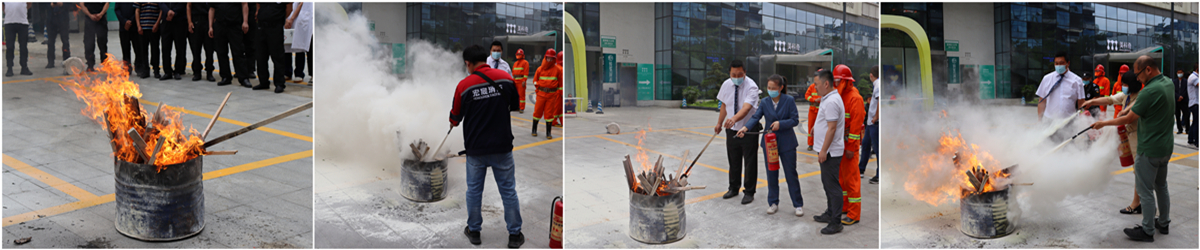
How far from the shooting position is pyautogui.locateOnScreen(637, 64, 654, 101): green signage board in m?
5.90

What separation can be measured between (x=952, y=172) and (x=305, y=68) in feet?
25.0

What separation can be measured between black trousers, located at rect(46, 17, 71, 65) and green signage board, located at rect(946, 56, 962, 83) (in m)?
9.19

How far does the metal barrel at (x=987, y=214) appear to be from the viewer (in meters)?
3.42

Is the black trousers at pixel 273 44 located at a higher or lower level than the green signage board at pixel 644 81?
higher

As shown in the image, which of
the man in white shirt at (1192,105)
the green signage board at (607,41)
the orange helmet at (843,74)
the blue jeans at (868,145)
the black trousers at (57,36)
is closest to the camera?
the orange helmet at (843,74)

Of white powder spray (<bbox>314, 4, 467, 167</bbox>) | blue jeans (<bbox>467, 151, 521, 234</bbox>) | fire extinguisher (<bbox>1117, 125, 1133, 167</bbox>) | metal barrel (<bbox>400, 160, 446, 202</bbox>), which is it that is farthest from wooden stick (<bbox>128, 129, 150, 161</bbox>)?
fire extinguisher (<bbox>1117, 125, 1133, 167</bbox>)

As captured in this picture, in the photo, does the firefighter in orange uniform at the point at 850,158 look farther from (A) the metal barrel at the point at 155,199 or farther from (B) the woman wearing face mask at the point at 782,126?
(A) the metal barrel at the point at 155,199

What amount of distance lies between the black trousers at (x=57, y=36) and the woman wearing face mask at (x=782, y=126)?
8.21 metres

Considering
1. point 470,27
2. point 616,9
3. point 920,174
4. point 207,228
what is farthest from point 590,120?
point 207,228

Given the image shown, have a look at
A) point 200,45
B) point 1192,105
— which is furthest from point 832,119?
point 200,45

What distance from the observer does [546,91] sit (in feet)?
20.8

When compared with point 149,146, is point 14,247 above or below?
below

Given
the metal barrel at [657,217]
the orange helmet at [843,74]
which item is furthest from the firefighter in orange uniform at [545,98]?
the orange helmet at [843,74]

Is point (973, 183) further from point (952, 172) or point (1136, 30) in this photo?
point (1136, 30)
